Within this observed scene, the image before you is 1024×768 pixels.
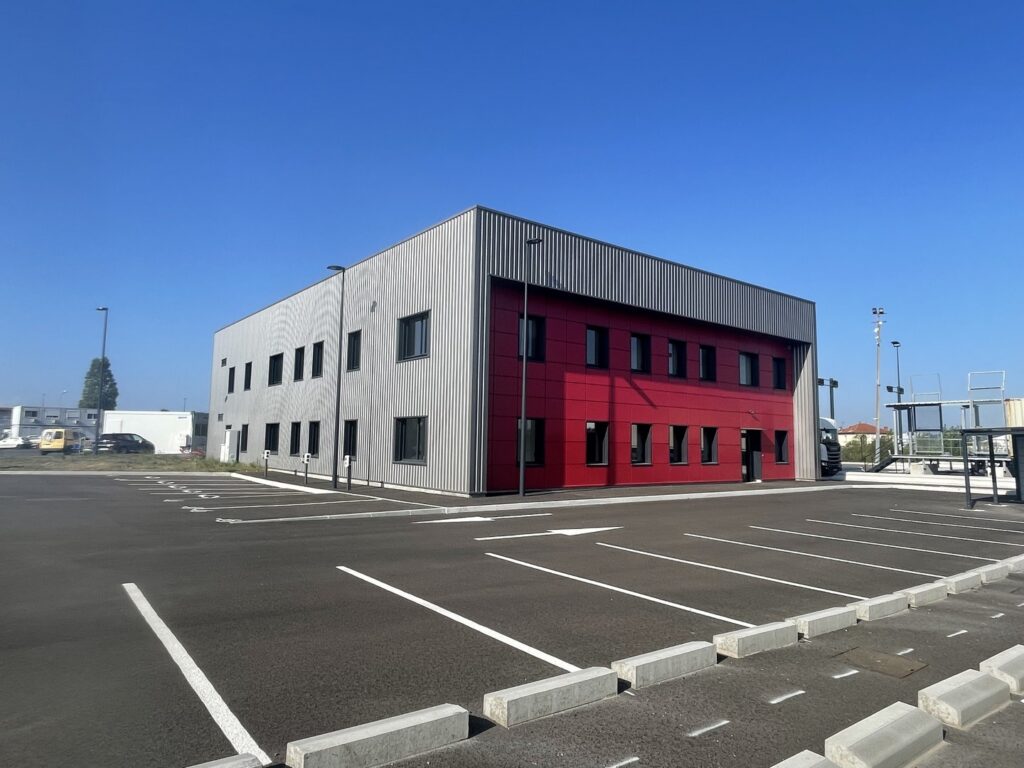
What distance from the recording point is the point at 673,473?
28.3m

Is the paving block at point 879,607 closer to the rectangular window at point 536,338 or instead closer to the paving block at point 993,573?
the paving block at point 993,573

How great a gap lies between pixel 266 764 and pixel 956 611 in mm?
7313

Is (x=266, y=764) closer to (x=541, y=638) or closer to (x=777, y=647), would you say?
(x=541, y=638)

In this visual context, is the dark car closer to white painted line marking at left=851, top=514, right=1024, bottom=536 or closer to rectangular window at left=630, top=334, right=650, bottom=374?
rectangular window at left=630, top=334, right=650, bottom=374

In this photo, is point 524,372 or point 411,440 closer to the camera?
point 524,372

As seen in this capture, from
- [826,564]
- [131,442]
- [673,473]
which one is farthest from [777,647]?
[131,442]

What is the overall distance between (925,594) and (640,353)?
67.4 feet

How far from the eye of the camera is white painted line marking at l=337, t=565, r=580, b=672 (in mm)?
5465

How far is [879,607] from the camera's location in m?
6.92

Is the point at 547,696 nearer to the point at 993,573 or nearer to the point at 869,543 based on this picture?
the point at 993,573

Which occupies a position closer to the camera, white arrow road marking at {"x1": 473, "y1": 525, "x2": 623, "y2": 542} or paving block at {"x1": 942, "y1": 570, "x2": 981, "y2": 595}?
paving block at {"x1": 942, "y1": 570, "x2": 981, "y2": 595}

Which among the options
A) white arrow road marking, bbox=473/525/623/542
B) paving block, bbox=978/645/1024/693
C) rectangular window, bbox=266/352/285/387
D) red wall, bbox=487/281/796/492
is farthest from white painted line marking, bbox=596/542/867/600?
rectangular window, bbox=266/352/285/387

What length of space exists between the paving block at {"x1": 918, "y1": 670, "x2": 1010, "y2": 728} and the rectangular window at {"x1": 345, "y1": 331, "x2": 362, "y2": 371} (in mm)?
25676

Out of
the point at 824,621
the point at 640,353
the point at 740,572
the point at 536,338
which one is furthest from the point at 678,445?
the point at 824,621
